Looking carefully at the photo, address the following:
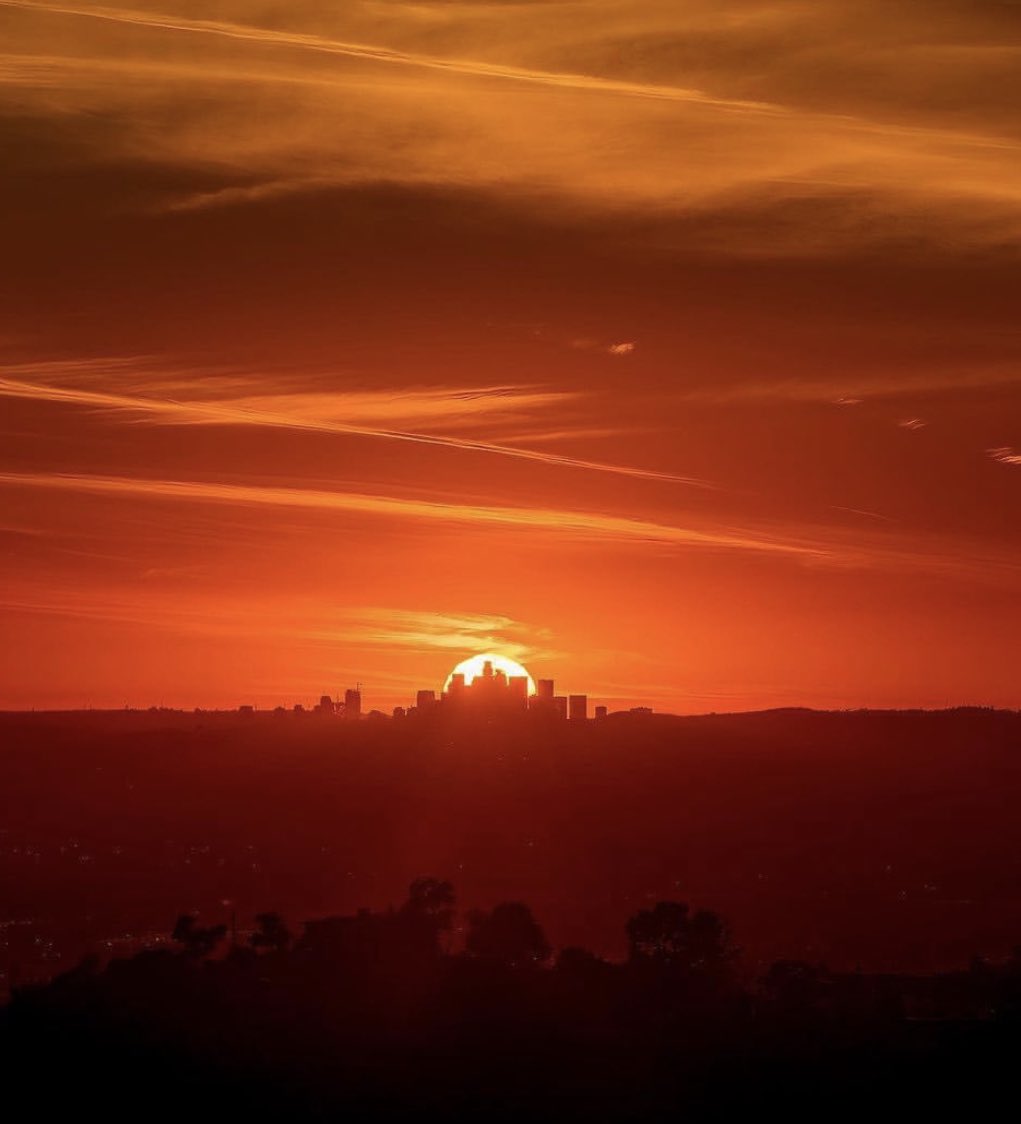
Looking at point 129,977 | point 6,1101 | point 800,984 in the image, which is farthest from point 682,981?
point 6,1101

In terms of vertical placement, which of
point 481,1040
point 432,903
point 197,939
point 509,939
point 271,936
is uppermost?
point 432,903

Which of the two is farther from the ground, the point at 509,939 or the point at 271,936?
the point at 509,939

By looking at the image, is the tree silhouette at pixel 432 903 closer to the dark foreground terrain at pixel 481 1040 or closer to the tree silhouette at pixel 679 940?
the dark foreground terrain at pixel 481 1040

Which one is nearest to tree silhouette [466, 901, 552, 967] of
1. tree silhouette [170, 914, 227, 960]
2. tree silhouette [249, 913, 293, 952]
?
tree silhouette [249, 913, 293, 952]

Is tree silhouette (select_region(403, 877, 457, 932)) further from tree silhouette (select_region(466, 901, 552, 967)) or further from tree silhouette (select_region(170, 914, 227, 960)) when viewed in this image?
tree silhouette (select_region(170, 914, 227, 960))

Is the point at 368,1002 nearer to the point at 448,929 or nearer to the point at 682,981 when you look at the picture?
the point at 682,981

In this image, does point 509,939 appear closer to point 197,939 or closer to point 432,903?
point 432,903

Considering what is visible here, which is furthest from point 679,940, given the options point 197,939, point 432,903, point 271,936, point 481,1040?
point 481,1040

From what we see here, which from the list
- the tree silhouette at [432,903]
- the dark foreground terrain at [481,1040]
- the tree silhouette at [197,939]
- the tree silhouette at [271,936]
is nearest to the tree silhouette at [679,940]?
the dark foreground terrain at [481,1040]
